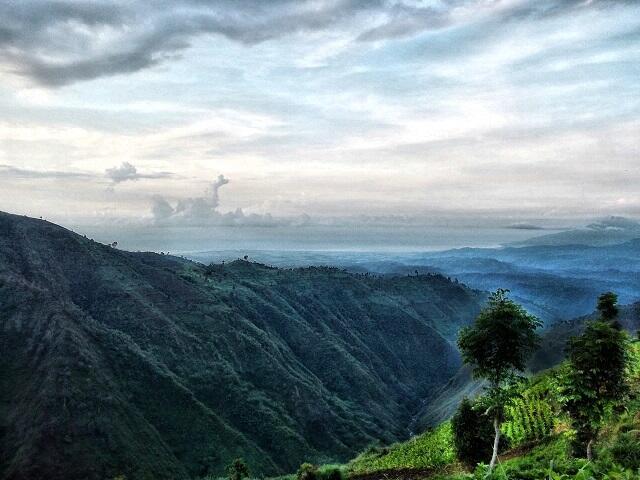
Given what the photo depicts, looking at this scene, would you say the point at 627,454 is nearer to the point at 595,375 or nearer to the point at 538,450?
the point at 595,375

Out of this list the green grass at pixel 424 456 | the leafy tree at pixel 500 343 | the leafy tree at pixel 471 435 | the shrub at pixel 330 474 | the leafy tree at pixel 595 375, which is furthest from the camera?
the green grass at pixel 424 456

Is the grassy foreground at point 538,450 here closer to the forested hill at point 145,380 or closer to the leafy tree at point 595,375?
the leafy tree at point 595,375

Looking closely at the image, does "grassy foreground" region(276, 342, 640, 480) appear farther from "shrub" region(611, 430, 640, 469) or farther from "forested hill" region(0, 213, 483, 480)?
"forested hill" region(0, 213, 483, 480)

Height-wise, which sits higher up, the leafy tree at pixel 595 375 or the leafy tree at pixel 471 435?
the leafy tree at pixel 595 375

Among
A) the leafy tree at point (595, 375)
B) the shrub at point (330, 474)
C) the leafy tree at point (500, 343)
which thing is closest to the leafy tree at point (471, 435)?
the shrub at point (330, 474)

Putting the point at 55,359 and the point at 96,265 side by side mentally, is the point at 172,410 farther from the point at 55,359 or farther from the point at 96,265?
the point at 96,265

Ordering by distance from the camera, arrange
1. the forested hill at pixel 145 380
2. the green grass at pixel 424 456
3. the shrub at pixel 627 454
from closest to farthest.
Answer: the shrub at pixel 627 454 → the green grass at pixel 424 456 → the forested hill at pixel 145 380

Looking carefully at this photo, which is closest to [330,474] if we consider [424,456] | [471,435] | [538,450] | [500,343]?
[471,435]
